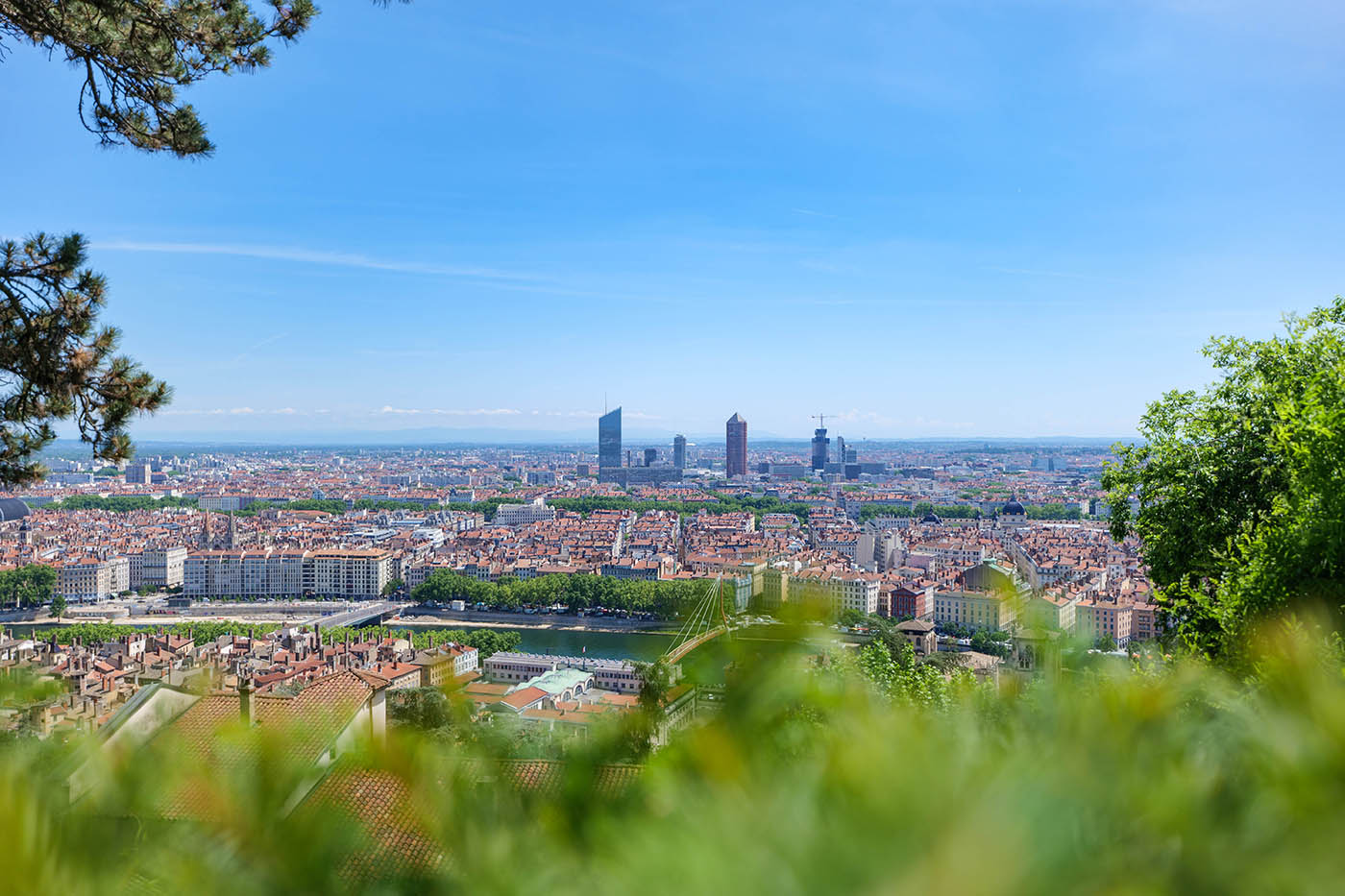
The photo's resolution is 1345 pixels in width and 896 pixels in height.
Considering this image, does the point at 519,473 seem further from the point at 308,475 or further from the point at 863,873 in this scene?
the point at 863,873

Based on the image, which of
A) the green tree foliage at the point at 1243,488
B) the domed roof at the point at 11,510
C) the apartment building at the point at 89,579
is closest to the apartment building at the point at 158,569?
the apartment building at the point at 89,579

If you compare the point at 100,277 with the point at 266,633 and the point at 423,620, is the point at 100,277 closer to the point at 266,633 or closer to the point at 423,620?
the point at 266,633

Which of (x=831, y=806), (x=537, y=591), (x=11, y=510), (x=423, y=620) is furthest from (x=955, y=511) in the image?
(x=831, y=806)

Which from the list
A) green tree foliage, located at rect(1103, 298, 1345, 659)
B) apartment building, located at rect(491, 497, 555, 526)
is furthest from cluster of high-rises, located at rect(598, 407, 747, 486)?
green tree foliage, located at rect(1103, 298, 1345, 659)

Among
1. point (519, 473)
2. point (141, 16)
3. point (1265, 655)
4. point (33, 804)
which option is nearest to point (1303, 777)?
point (1265, 655)

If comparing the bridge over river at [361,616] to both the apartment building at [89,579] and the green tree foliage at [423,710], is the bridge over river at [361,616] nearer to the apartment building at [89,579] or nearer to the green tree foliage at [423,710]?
the apartment building at [89,579]
